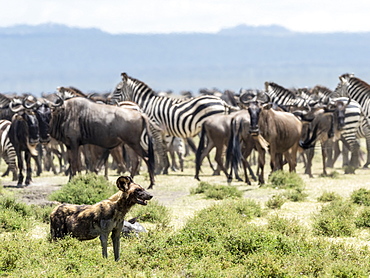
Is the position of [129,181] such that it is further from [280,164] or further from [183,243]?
[280,164]

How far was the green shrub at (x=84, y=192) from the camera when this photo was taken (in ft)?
41.0

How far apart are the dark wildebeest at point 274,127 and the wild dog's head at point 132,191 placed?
352 inches

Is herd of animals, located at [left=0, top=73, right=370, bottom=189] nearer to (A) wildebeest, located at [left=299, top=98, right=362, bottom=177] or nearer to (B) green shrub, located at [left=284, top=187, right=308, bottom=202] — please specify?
(A) wildebeest, located at [left=299, top=98, right=362, bottom=177]

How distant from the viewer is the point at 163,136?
22766 millimetres

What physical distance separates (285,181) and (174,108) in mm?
6797

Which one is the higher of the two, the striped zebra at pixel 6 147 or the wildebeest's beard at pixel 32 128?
the wildebeest's beard at pixel 32 128

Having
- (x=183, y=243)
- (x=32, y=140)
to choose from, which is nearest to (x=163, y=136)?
(x=32, y=140)

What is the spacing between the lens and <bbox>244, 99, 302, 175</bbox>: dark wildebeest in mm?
16422

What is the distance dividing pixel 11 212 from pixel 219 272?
4.37 m

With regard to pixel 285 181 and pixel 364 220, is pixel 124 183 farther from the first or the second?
pixel 285 181

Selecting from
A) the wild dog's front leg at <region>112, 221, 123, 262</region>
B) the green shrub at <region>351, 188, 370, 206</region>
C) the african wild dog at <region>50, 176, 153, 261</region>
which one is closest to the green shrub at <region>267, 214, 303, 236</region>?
the african wild dog at <region>50, 176, 153, 261</region>

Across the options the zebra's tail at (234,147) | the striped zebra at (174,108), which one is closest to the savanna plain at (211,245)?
the zebra's tail at (234,147)

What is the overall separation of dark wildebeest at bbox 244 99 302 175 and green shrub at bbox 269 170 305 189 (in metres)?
0.94

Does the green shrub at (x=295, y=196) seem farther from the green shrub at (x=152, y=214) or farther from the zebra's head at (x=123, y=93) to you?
the zebra's head at (x=123, y=93)
